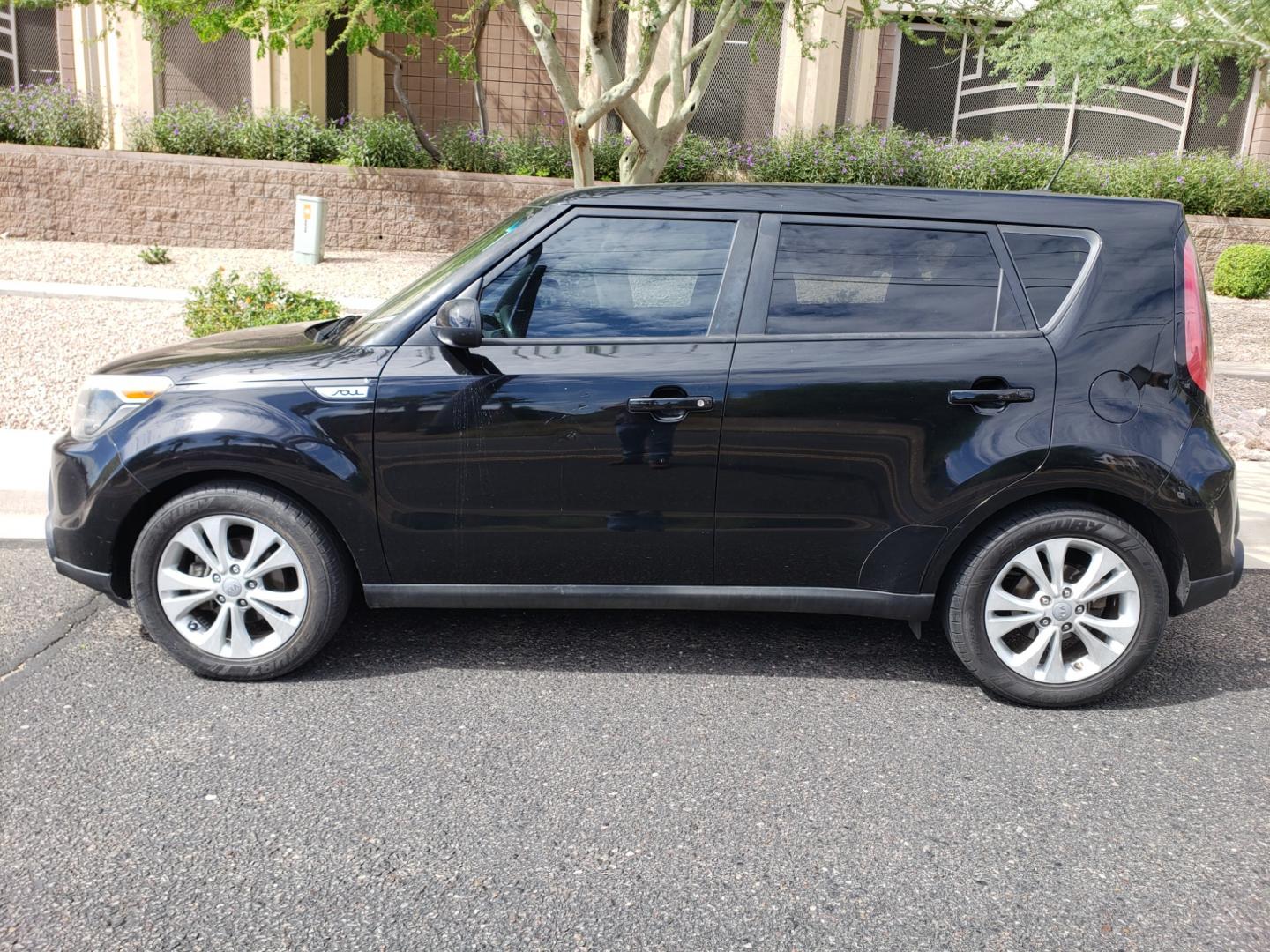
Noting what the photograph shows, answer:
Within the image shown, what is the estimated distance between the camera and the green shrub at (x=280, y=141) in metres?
15.1

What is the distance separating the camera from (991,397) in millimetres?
3746

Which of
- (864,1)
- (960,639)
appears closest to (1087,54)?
(864,1)

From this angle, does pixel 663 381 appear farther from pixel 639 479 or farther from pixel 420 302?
pixel 420 302

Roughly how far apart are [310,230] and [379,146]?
243cm

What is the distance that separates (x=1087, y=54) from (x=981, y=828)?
416 inches

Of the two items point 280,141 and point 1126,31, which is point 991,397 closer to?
point 1126,31

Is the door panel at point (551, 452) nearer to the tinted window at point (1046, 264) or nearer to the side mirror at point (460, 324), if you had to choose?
the side mirror at point (460, 324)

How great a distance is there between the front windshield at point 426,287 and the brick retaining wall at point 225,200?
1116 cm

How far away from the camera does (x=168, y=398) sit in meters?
3.85

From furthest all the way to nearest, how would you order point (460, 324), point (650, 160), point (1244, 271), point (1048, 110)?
point (1048, 110) < point (1244, 271) < point (650, 160) < point (460, 324)

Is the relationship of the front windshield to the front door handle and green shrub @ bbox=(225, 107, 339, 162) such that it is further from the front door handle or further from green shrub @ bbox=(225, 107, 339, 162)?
green shrub @ bbox=(225, 107, 339, 162)

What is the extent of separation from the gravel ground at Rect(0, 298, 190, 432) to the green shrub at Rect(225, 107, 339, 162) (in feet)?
18.1

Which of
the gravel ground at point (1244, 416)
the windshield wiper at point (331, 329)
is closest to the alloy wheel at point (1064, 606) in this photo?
the windshield wiper at point (331, 329)

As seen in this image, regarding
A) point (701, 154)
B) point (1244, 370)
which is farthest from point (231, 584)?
point (701, 154)
